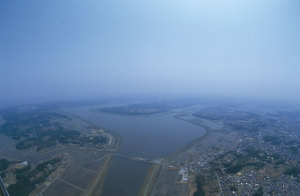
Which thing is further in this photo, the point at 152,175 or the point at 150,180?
the point at 152,175

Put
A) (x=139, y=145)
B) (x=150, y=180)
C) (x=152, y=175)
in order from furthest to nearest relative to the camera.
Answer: (x=139, y=145), (x=152, y=175), (x=150, y=180)

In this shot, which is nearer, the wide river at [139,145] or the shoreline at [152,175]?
the shoreline at [152,175]

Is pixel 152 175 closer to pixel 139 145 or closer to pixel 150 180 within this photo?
pixel 150 180

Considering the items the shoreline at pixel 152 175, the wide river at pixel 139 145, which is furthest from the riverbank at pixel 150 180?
the wide river at pixel 139 145

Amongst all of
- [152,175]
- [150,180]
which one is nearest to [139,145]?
[152,175]

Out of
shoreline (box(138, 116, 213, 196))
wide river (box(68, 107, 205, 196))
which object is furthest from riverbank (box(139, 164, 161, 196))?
wide river (box(68, 107, 205, 196))

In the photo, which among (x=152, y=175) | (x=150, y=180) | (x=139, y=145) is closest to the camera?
(x=150, y=180)

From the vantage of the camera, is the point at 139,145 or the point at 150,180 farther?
the point at 139,145

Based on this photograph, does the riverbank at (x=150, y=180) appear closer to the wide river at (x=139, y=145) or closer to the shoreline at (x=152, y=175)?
the shoreline at (x=152, y=175)

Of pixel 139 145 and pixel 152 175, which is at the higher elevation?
pixel 139 145
